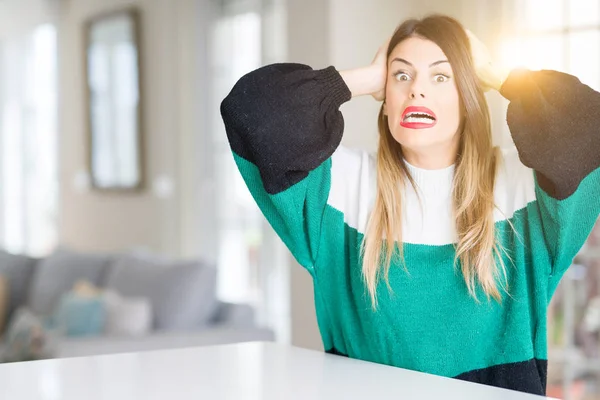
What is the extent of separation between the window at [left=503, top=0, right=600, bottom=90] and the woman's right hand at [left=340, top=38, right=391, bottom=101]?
1.51 metres

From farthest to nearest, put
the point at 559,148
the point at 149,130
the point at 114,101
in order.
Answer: the point at 114,101 < the point at 149,130 < the point at 559,148

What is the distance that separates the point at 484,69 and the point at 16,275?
4.07 m

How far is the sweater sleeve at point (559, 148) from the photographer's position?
133 cm

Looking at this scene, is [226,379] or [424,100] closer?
[226,379]

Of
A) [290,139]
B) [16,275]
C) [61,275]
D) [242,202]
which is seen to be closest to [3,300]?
[16,275]

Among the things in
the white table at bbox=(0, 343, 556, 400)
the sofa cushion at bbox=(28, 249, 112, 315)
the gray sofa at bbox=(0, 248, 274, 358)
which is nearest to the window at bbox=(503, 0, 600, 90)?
the gray sofa at bbox=(0, 248, 274, 358)

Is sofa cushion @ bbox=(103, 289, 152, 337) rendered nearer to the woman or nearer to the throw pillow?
the throw pillow

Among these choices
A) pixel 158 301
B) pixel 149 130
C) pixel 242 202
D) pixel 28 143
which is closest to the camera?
pixel 158 301

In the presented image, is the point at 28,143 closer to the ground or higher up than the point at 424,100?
higher up

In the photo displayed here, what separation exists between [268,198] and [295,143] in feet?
0.41

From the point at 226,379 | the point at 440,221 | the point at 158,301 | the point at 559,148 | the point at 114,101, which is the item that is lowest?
the point at 158,301

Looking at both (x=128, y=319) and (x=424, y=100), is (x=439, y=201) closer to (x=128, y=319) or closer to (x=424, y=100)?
(x=424, y=100)

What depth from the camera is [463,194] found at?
1431 mm

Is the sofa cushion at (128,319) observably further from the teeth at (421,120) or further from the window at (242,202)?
the teeth at (421,120)
